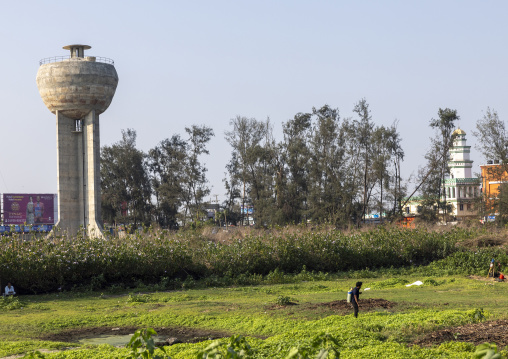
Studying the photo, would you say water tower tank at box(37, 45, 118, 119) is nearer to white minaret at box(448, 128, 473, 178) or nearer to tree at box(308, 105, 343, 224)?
tree at box(308, 105, 343, 224)

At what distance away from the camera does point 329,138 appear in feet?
201

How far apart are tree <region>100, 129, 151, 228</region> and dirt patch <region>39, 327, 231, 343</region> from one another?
2141 inches

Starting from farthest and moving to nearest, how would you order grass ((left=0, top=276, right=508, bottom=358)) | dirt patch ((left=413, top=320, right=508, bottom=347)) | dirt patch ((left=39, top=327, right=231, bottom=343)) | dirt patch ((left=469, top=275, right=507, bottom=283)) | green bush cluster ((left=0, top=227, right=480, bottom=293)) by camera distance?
green bush cluster ((left=0, top=227, right=480, bottom=293)) < dirt patch ((left=469, top=275, right=507, bottom=283)) < dirt patch ((left=39, top=327, right=231, bottom=343)) < grass ((left=0, top=276, right=508, bottom=358)) < dirt patch ((left=413, top=320, right=508, bottom=347))

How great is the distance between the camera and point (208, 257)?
2786 centimetres

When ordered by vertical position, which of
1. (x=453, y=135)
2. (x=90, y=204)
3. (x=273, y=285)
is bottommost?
(x=273, y=285)

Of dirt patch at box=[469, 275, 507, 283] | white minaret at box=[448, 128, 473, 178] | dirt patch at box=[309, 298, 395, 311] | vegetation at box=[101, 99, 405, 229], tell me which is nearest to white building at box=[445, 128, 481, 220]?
white minaret at box=[448, 128, 473, 178]

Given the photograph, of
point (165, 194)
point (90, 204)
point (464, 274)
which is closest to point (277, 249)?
point (464, 274)

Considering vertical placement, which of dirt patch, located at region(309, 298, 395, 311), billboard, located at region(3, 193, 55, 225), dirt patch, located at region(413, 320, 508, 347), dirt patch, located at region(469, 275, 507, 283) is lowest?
dirt patch, located at region(469, 275, 507, 283)

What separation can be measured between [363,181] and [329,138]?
4.98 metres

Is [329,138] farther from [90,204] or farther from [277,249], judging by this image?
[277,249]

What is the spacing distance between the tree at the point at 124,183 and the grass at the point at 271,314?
46.8 m

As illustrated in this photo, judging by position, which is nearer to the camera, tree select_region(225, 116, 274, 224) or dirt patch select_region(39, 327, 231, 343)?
dirt patch select_region(39, 327, 231, 343)

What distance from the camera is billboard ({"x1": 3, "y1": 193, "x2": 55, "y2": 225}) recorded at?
7419 cm

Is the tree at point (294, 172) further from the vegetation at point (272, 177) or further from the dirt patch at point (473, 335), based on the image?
the dirt patch at point (473, 335)
